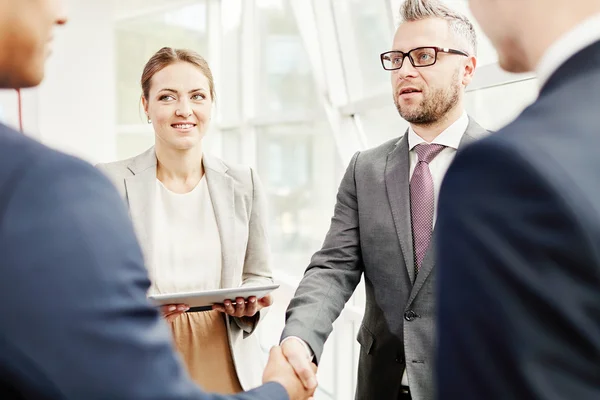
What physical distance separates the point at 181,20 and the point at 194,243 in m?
5.98

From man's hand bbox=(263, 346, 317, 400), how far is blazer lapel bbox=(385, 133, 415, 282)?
0.49m

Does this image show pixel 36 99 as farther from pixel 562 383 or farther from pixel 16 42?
pixel 562 383

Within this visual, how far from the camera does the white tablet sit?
1.79 meters

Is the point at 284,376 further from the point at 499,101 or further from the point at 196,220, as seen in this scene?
the point at 499,101

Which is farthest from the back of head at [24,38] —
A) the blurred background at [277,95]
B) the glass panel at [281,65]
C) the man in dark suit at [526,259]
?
the glass panel at [281,65]

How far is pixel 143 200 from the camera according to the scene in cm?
238

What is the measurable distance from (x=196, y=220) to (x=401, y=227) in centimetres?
92

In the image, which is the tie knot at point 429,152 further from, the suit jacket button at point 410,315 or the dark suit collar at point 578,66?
the dark suit collar at point 578,66

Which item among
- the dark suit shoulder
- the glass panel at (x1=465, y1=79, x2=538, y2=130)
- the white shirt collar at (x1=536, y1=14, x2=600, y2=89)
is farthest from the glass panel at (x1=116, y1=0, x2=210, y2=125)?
the white shirt collar at (x1=536, y1=14, x2=600, y2=89)

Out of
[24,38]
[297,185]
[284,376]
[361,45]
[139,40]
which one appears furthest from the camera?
[139,40]

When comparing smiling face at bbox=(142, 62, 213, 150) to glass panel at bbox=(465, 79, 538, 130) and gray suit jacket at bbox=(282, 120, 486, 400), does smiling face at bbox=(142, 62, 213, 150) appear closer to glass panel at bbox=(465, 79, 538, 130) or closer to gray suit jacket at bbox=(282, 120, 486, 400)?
gray suit jacket at bbox=(282, 120, 486, 400)

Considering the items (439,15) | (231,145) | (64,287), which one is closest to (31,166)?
(64,287)

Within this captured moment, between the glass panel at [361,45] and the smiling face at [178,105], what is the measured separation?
2.24 m

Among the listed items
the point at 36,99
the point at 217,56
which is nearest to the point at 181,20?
the point at 217,56
